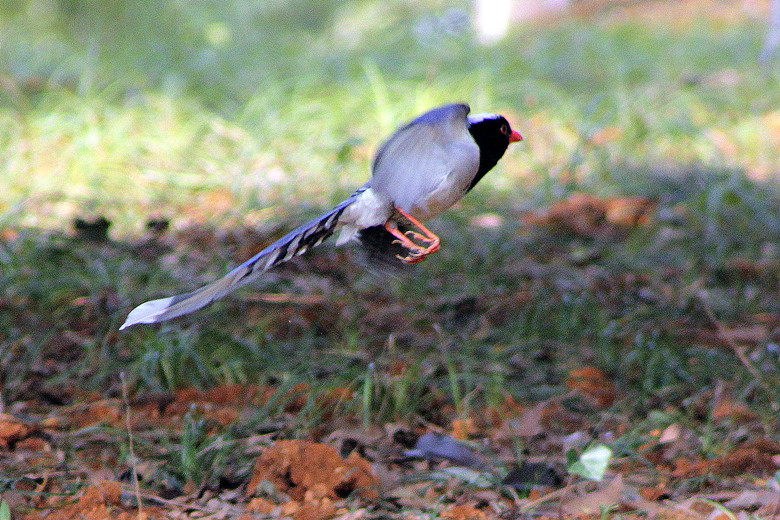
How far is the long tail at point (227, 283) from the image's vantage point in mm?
1907

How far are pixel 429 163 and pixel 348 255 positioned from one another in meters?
2.22

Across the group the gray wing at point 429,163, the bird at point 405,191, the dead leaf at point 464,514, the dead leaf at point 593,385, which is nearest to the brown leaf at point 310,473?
the dead leaf at point 464,514

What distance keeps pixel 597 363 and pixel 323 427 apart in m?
1.15

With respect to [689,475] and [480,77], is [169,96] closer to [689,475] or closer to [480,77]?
[480,77]

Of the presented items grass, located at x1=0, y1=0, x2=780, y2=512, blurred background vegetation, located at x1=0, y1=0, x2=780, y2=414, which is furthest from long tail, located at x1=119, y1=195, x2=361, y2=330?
blurred background vegetation, located at x1=0, y1=0, x2=780, y2=414

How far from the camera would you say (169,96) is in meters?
6.38

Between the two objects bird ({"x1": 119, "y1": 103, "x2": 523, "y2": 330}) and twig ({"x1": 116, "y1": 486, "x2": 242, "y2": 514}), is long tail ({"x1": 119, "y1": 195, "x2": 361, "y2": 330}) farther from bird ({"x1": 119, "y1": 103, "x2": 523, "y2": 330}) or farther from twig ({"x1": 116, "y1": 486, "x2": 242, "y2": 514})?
twig ({"x1": 116, "y1": 486, "x2": 242, "y2": 514})

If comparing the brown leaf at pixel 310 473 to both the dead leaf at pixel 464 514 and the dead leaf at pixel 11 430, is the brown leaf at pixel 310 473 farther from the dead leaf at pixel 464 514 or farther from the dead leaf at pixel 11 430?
the dead leaf at pixel 11 430

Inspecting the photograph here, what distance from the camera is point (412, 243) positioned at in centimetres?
219

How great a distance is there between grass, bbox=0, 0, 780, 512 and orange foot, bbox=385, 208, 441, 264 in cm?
16

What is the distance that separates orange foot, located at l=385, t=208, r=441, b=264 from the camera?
205cm

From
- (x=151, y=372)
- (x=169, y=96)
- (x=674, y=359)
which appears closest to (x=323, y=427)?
(x=151, y=372)

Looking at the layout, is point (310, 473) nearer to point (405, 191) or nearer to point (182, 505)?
point (182, 505)

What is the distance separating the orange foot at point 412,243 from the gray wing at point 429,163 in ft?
0.11
